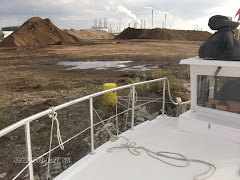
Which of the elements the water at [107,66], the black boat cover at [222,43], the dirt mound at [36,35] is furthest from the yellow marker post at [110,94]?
the dirt mound at [36,35]

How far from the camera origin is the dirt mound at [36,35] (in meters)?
37.6

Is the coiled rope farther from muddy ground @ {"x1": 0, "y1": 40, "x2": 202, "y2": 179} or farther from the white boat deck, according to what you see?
muddy ground @ {"x1": 0, "y1": 40, "x2": 202, "y2": 179}

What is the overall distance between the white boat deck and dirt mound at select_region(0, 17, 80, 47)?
123 feet

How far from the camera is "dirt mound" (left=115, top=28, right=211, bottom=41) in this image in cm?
6034

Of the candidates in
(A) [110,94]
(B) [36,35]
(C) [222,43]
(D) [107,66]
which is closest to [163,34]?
(B) [36,35]

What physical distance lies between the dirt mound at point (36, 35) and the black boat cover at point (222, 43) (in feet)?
124

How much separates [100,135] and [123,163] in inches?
156

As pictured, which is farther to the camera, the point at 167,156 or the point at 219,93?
the point at 219,93

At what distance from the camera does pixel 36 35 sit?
40.7 meters

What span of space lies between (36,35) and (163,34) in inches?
1337

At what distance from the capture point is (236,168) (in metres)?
2.98

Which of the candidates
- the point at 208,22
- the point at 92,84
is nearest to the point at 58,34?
the point at 92,84

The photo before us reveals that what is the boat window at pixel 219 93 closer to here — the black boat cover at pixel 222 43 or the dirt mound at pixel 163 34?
the black boat cover at pixel 222 43

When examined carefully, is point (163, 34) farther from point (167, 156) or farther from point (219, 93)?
point (167, 156)
